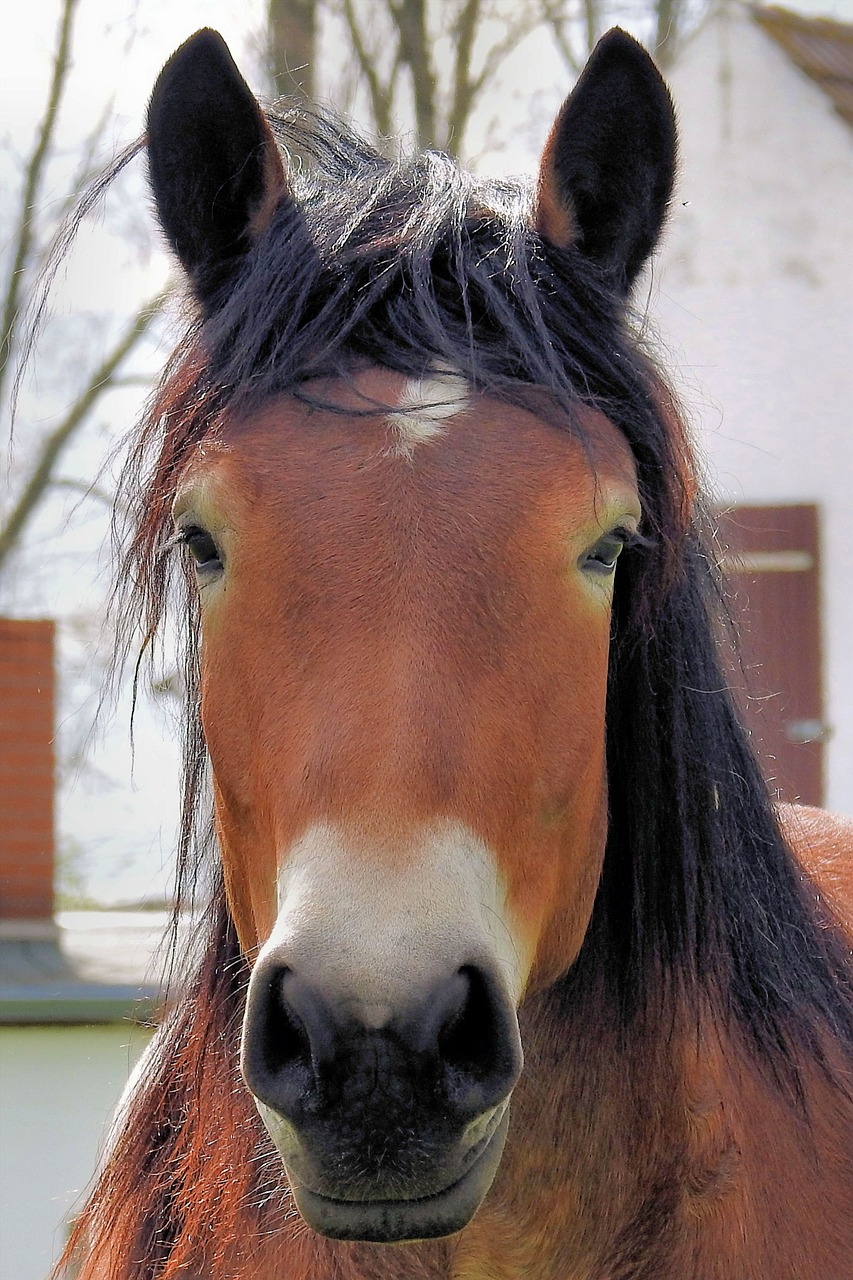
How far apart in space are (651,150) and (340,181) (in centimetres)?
43

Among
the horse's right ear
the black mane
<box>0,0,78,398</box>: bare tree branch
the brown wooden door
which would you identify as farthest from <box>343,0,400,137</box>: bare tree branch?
the horse's right ear

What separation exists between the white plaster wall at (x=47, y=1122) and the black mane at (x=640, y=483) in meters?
2.55

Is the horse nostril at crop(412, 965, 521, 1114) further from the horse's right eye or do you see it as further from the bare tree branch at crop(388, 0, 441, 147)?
the bare tree branch at crop(388, 0, 441, 147)

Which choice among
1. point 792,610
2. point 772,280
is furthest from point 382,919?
point 772,280

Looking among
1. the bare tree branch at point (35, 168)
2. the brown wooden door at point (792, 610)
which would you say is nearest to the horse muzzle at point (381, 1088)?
the bare tree branch at point (35, 168)

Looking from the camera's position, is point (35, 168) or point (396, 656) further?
point (35, 168)

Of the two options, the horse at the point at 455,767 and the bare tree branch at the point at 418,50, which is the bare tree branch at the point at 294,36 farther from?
the horse at the point at 455,767

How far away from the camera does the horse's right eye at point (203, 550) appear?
1378 mm

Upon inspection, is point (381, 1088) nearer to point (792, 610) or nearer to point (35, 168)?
point (35, 168)

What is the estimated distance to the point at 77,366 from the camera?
210 inches

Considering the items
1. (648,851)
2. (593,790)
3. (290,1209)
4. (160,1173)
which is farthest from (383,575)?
(160,1173)

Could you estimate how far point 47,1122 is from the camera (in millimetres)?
3902

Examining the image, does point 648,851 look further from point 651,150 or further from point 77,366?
point 77,366

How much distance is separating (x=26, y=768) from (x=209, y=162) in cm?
361
